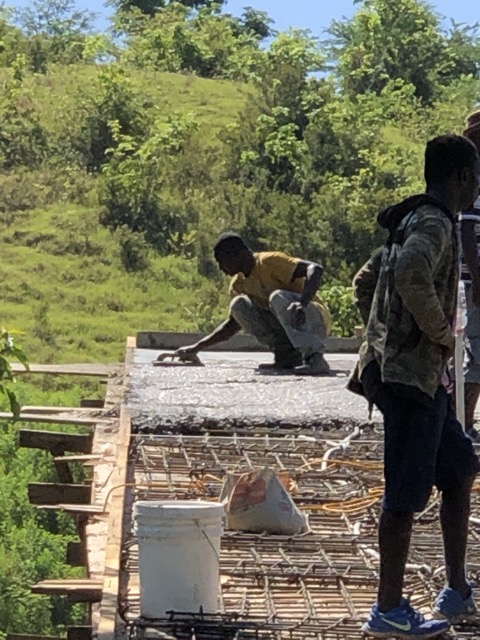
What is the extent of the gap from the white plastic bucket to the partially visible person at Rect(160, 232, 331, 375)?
437 cm

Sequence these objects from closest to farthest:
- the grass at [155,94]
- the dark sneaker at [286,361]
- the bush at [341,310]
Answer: the dark sneaker at [286,361], the bush at [341,310], the grass at [155,94]

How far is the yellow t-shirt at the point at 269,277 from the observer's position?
8.08m

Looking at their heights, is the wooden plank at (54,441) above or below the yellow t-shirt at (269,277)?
below

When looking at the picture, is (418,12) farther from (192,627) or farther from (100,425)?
(192,627)

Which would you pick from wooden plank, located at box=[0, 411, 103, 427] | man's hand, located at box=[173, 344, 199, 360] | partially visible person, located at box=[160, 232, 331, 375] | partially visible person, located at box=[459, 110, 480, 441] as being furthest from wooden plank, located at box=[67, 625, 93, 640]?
man's hand, located at box=[173, 344, 199, 360]

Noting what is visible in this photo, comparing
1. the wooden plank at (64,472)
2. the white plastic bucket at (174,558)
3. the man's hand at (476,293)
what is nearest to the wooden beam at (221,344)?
the wooden plank at (64,472)

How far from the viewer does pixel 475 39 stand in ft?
127

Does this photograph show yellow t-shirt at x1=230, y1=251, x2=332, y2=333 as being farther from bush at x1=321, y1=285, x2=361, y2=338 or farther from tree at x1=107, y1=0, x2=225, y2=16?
tree at x1=107, y1=0, x2=225, y2=16

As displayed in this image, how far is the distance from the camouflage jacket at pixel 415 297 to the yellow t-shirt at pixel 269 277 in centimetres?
Answer: 474

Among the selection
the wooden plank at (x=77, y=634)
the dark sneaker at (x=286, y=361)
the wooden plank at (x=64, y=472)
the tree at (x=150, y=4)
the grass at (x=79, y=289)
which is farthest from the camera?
the tree at (x=150, y=4)

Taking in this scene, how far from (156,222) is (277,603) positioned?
19073mm

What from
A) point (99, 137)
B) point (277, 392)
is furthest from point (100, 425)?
point (99, 137)

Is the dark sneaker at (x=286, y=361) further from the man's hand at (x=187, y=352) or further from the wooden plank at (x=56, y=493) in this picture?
the wooden plank at (x=56, y=493)

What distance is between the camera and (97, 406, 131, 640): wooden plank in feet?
10.6
